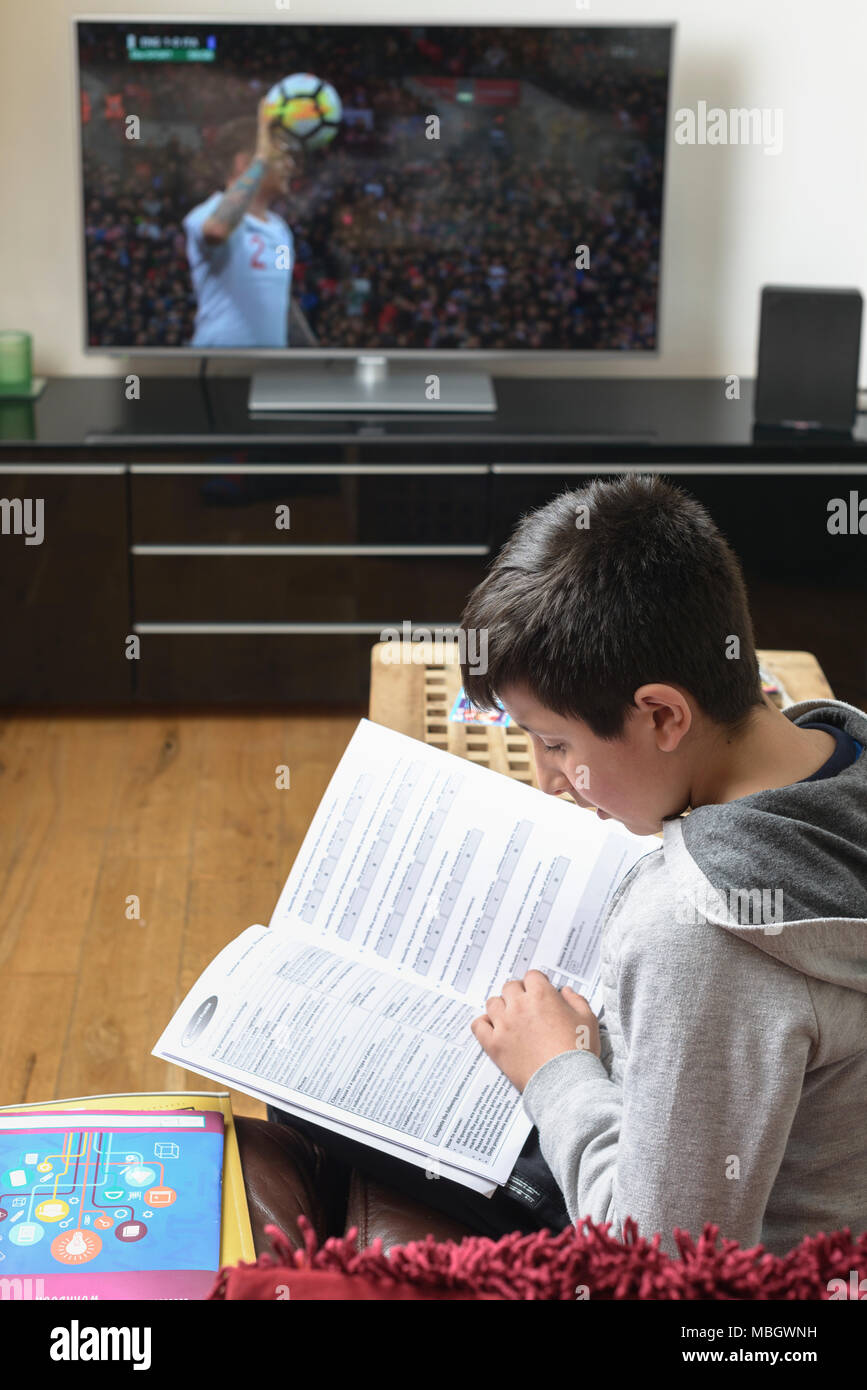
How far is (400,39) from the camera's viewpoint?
2.73 metres

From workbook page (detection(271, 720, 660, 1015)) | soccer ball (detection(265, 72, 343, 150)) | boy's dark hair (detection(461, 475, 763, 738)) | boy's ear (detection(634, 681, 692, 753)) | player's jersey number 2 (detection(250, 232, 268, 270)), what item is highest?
soccer ball (detection(265, 72, 343, 150))

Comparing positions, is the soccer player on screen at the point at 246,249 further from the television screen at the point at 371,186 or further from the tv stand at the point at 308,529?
the tv stand at the point at 308,529

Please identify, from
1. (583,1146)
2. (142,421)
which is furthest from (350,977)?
(142,421)

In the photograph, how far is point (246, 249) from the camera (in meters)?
2.84

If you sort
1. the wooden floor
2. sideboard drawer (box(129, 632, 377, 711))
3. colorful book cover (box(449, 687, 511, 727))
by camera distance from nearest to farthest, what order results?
colorful book cover (box(449, 687, 511, 727)), the wooden floor, sideboard drawer (box(129, 632, 377, 711))

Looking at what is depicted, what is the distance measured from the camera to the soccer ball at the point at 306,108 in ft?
9.00

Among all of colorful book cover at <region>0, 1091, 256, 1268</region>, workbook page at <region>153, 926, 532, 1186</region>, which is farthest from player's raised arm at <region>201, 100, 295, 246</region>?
colorful book cover at <region>0, 1091, 256, 1268</region>

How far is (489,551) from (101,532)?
0.78m

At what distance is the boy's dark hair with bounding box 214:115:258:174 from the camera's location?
276 centimetres

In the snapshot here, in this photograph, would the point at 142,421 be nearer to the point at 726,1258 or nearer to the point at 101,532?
the point at 101,532

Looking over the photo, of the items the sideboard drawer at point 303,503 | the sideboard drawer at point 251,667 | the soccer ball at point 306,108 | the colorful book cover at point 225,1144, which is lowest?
the sideboard drawer at point 251,667

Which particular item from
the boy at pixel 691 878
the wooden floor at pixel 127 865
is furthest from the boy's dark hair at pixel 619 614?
the wooden floor at pixel 127 865

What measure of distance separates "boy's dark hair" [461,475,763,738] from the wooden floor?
1.17 metres

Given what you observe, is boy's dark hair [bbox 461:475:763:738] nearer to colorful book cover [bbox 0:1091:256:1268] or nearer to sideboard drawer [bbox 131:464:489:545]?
colorful book cover [bbox 0:1091:256:1268]
